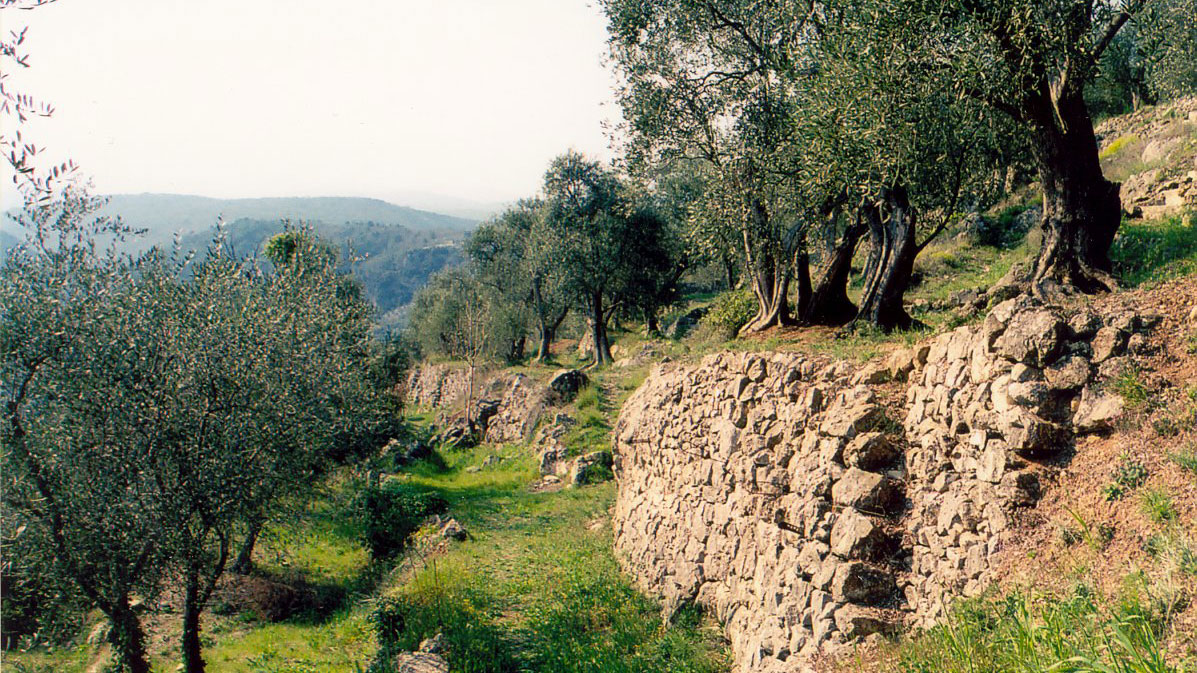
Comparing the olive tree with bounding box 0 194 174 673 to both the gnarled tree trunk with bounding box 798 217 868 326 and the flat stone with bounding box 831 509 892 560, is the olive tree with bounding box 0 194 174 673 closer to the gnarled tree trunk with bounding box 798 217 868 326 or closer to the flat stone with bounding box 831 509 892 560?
the flat stone with bounding box 831 509 892 560

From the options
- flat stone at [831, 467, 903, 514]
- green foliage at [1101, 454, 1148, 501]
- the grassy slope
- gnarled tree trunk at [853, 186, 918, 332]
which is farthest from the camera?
gnarled tree trunk at [853, 186, 918, 332]

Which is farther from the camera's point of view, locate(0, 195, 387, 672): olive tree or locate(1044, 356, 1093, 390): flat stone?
locate(0, 195, 387, 672): olive tree

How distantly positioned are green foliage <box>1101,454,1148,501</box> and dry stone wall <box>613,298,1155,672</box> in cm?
55

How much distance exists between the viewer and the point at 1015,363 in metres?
7.13

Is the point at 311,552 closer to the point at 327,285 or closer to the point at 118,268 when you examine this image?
the point at 327,285

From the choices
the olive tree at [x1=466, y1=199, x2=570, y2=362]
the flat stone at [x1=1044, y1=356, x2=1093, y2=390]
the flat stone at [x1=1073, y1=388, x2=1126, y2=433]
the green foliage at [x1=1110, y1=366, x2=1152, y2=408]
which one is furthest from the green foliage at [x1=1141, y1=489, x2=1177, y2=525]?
the olive tree at [x1=466, y1=199, x2=570, y2=362]

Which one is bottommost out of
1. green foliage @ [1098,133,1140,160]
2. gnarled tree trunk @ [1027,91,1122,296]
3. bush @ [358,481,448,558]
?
bush @ [358,481,448,558]

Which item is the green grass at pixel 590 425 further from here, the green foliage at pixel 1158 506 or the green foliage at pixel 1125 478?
the green foliage at pixel 1158 506

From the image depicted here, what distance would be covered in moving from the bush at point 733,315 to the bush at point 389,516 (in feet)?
34.6

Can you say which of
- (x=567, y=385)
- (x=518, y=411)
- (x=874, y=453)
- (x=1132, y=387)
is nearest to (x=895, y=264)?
(x=874, y=453)

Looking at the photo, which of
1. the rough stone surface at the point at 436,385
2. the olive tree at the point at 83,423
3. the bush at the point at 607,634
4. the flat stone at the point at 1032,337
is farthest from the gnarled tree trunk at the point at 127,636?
the rough stone surface at the point at 436,385

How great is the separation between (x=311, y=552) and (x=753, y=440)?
1512 centimetres

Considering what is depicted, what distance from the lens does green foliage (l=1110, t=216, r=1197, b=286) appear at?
322 inches

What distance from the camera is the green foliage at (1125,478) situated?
5.83 metres
